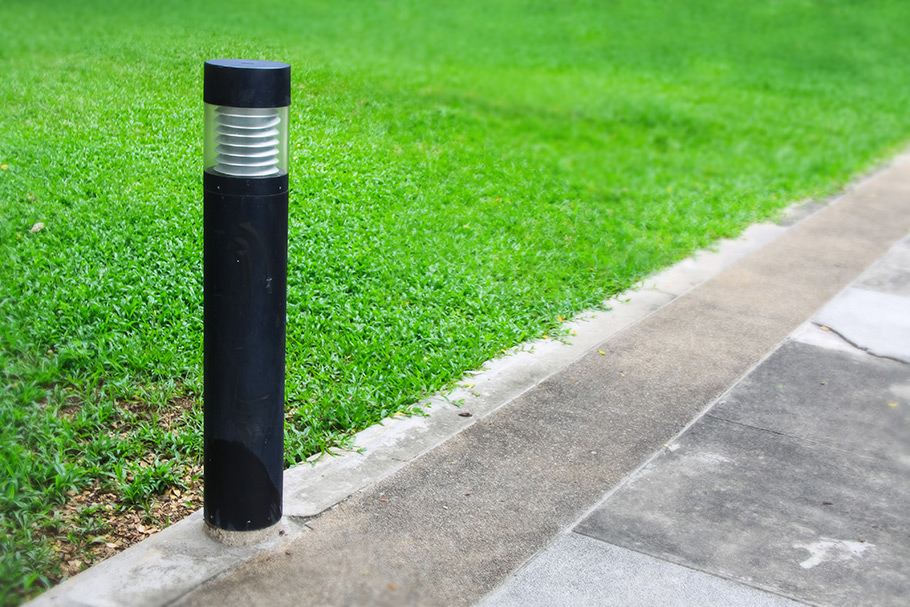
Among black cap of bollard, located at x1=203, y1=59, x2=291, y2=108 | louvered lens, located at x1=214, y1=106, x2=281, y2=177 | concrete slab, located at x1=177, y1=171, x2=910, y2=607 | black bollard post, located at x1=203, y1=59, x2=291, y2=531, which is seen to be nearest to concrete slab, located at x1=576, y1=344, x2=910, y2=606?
concrete slab, located at x1=177, y1=171, x2=910, y2=607

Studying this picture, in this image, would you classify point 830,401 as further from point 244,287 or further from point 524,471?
point 244,287

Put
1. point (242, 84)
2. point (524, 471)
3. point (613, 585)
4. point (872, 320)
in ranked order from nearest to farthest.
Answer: point (242, 84)
point (613, 585)
point (524, 471)
point (872, 320)

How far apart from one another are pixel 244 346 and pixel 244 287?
0.22m

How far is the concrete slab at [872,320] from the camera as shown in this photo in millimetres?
6016

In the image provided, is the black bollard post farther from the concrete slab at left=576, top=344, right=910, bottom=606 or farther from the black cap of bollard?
the concrete slab at left=576, top=344, right=910, bottom=606

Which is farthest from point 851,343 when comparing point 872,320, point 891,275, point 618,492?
point 618,492

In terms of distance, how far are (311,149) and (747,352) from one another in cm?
414

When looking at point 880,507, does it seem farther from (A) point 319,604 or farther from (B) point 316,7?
(B) point 316,7

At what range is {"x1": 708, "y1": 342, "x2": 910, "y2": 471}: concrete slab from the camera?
4703mm

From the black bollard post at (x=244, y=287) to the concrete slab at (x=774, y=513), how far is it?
1364 millimetres

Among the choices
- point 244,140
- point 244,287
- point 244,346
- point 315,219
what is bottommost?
point 315,219

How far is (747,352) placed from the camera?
5770 mm

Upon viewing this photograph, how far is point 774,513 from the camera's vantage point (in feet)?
12.9

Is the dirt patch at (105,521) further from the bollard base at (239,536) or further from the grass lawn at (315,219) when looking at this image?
the bollard base at (239,536)
